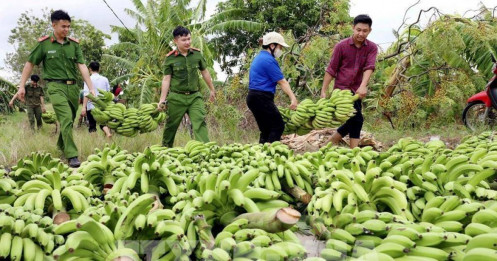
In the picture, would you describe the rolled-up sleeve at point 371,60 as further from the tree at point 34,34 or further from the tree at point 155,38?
the tree at point 34,34

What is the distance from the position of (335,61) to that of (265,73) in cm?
96

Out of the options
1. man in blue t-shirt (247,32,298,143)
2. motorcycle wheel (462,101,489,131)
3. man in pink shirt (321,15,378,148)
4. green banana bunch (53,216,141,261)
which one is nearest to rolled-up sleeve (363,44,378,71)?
man in pink shirt (321,15,378,148)

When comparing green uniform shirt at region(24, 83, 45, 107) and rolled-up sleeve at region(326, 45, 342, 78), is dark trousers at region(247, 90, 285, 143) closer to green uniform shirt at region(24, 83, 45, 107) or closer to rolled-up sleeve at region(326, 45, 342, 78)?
rolled-up sleeve at region(326, 45, 342, 78)

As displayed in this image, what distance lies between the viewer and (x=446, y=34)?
8672mm

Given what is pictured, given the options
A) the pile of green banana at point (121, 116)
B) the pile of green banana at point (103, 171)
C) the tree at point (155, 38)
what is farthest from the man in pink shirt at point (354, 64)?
the tree at point (155, 38)

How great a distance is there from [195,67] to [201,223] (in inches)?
172

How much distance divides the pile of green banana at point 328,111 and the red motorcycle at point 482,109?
4044 mm

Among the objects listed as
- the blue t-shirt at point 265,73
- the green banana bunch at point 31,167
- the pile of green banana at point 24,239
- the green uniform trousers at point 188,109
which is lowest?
the pile of green banana at point 24,239

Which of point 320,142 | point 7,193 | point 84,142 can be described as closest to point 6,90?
point 84,142

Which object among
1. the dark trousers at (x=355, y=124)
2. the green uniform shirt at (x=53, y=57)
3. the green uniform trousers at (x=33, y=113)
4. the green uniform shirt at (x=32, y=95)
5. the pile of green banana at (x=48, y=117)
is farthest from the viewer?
the pile of green banana at (x=48, y=117)

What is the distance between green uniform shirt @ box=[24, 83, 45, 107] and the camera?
10023 millimetres

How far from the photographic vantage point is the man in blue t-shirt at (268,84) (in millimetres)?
5188

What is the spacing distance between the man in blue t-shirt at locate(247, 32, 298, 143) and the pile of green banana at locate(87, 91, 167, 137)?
135 cm

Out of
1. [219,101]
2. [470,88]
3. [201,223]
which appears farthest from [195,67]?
[470,88]
